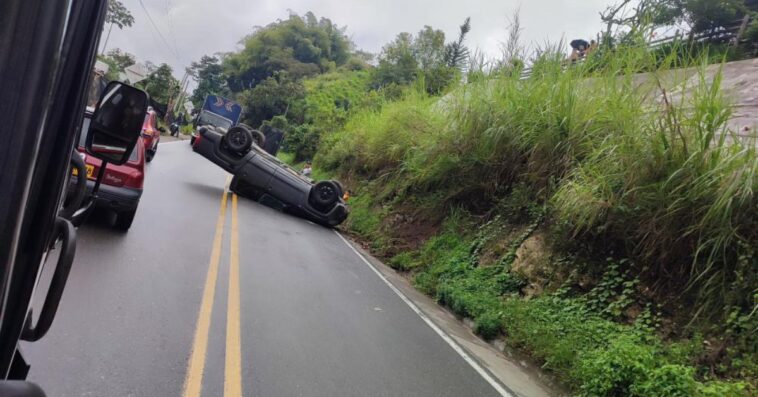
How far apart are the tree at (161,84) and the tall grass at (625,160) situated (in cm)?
3495

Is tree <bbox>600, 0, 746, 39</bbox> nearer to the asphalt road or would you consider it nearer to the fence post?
the fence post

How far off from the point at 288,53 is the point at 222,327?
92.1 m

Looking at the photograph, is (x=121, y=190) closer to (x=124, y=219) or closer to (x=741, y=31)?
(x=124, y=219)

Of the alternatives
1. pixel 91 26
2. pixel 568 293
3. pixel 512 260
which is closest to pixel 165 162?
pixel 512 260

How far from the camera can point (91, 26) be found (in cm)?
164

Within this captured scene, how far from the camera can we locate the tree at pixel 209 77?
83.0 metres

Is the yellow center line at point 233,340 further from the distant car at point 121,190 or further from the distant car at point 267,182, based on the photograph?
the distant car at point 267,182

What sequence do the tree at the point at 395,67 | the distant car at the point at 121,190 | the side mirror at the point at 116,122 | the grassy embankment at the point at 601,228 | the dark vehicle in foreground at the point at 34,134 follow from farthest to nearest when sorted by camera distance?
1. the tree at the point at 395,67
2. the distant car at the point at 121,190
3. the grassy embankment at the point at 601,228
4. the side mirror at the point at 116,122
5. the dark vehicle in foreground at the point at 34,134

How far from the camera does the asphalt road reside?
159 inches

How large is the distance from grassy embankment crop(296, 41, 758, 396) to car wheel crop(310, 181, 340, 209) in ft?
7.86

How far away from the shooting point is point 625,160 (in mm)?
8094

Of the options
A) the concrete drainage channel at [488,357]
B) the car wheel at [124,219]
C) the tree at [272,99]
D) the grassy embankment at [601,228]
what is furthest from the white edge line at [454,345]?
the tree at [272,99]

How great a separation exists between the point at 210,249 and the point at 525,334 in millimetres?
4642

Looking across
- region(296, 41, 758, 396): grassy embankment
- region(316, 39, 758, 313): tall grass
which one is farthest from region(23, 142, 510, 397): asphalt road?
region(316, 39, 758, 313): tall grass
